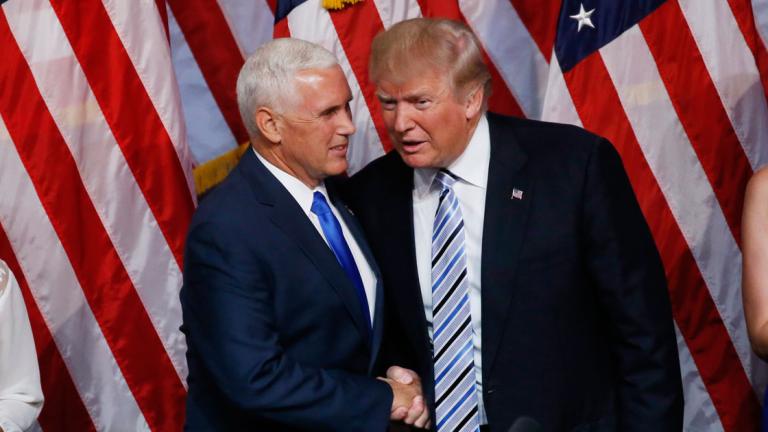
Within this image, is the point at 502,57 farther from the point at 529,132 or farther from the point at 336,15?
the point at 529,132

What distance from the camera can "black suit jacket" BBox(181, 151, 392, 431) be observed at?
9.25ft

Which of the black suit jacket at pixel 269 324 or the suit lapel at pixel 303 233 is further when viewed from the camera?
the suit lapel at pixel 303 233

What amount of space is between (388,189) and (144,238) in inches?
48.1

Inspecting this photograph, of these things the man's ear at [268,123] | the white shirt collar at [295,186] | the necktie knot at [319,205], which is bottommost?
the necktie knot at [319,205]

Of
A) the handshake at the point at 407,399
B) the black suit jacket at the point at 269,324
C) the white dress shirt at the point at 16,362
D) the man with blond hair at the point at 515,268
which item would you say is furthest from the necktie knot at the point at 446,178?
the white dress shirt at the point at 16,362

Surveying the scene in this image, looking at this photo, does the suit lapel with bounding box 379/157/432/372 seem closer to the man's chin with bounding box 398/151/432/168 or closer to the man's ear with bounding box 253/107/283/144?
the man's chin with bounding box 398/151/432/168

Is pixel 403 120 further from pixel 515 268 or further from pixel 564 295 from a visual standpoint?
pixel 564 295

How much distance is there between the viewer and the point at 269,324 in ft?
9.35

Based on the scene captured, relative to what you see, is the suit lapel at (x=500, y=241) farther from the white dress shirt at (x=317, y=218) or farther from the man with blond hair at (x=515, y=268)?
the white dress shirt at (x=317, y=218)

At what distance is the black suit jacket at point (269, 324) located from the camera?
282 cm

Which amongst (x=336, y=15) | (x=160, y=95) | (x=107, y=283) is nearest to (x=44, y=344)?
(x=107, y=283)

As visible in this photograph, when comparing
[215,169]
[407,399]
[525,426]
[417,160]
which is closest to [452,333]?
[407,399]

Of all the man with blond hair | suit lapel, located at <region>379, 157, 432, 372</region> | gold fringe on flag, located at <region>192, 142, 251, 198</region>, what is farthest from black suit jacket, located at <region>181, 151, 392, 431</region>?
gold fringe on flag, located at <region>192, 142, 251, 198</region>

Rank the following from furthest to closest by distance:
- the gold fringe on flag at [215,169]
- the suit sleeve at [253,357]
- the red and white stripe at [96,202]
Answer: the gold fringe on flag at [215,169], the red and white stripe at [96,202], the suit sleeve at [253,357]
